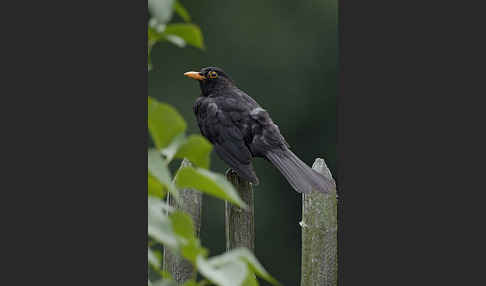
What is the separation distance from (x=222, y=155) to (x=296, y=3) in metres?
0.75

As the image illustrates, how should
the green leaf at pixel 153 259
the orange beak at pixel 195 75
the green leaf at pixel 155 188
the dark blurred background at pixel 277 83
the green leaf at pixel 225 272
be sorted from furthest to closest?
the orange beak at pixel 195 75 → the dark blurred background at pixel 277 83 → the green leaf at pixel 155 188 → the green leaf at pixel 153 259 → the green leaf at pixel 225 272

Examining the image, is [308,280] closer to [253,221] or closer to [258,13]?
[253,221]

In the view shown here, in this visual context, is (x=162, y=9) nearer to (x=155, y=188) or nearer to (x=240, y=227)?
(x=155, y=188)

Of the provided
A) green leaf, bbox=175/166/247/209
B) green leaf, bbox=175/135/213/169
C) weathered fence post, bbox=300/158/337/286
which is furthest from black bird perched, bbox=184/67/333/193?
green leaf, bbox=175/166/247/209

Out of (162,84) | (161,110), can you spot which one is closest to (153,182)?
(161,110)

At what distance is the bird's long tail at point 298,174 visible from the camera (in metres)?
2.62

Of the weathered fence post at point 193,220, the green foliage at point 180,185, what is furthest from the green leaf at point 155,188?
the weathered fence post at point 193,220

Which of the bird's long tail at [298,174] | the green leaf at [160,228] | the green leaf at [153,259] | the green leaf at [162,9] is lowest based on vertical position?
the bird's long tail at [298,174]

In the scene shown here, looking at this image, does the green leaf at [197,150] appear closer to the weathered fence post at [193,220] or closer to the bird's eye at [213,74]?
the weathered fence post at [193,220]

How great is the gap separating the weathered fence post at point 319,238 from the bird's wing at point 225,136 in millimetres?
310

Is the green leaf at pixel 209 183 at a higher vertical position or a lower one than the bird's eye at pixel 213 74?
lower

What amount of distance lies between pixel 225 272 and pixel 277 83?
1716mm

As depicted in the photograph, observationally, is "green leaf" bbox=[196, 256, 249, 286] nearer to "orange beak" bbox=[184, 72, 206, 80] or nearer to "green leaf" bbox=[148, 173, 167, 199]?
"green leaf" bbox=[148, 173, 167, 199]

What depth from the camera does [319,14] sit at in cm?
255
